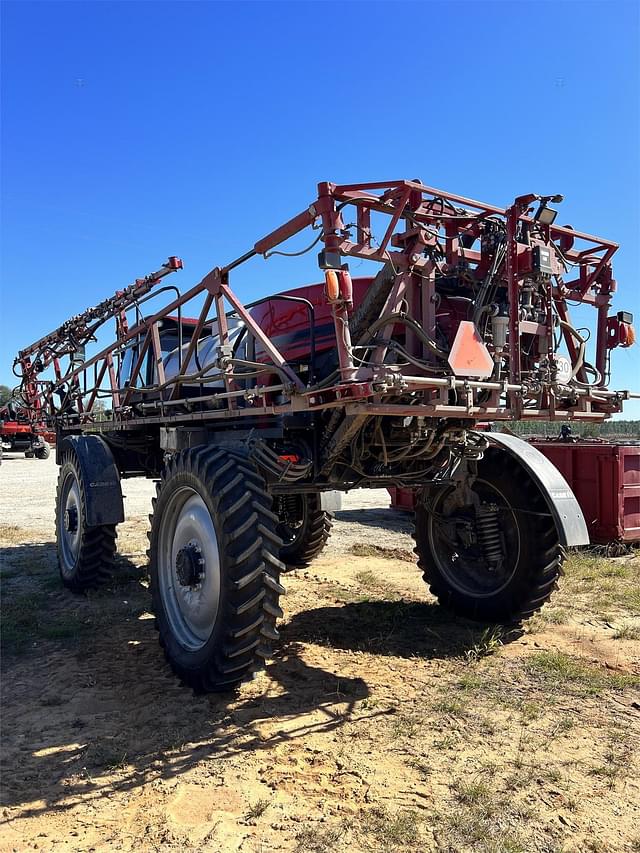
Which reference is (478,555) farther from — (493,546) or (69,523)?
(69,523)

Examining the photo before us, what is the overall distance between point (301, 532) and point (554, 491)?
3.09 meters

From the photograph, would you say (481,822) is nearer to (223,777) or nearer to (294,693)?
(223,777)

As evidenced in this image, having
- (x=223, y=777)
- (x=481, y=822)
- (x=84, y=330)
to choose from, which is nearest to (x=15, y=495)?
(x=84, y=330)

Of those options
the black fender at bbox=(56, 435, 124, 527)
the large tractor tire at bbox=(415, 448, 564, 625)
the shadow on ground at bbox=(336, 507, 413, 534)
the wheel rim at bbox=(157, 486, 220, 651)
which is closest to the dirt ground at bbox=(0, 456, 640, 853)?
the large tractor tire at bbox=(415, 448, 564, 625)

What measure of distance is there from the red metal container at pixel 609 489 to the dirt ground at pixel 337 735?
273 centimetres

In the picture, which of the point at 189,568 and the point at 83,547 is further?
the point at 83,547

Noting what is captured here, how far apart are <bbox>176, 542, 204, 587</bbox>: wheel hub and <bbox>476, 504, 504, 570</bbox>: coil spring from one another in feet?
7.72

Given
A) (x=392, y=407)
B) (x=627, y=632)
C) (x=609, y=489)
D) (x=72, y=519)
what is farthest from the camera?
(x=609, y=489)

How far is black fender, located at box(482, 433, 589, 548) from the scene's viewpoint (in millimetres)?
4711

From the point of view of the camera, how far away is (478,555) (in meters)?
5.73

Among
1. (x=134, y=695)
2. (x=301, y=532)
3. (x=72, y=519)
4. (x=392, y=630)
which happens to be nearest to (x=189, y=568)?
(x=134, y=695)

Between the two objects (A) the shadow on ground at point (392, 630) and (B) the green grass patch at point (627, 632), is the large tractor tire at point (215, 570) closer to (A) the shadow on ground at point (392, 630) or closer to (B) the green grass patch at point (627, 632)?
(A) the shadow on ground at point (392, 630)

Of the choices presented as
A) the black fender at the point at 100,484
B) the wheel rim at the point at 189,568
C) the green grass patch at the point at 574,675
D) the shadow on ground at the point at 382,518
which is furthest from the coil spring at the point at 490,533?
the shadow on ground at the point at 382,518

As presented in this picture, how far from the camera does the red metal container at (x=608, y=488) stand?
8.93 metres
